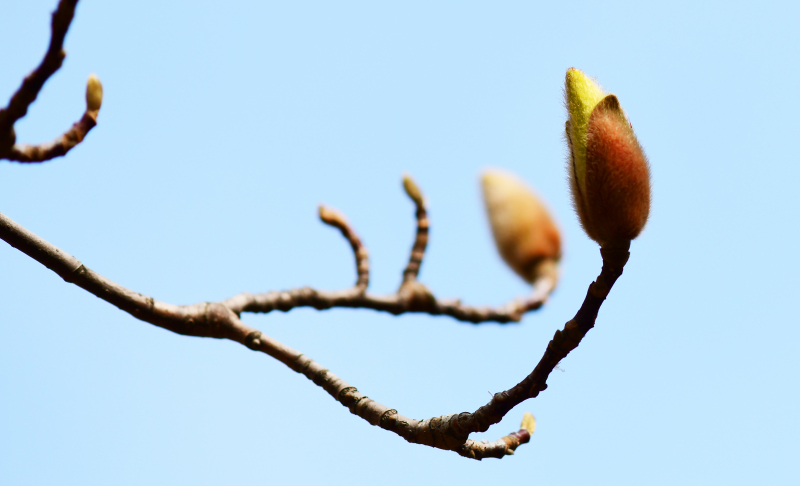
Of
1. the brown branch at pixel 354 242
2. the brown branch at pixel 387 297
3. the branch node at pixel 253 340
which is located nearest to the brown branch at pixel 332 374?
the branch node at pixel 253 340

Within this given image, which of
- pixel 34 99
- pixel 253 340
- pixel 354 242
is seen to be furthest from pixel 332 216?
pixel 34 99

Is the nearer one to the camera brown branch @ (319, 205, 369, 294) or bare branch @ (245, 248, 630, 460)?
bare branch @ (245, 248, 630, 460)

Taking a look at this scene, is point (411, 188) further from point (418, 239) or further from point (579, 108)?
point (579, 108)

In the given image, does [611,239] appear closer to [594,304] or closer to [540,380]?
[594,304]

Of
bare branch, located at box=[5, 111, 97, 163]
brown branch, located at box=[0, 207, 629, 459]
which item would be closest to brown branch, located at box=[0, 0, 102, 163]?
bare branch, located at box=[5, 111, 97, 163]

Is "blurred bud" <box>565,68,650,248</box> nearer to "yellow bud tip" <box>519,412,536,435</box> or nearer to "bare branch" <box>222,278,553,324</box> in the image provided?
"yellow bud tip" <box>519,412,536,435</box>

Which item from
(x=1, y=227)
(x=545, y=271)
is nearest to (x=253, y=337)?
(x=1, y=227)

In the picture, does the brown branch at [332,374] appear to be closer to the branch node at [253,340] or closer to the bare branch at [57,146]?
the branch node at [253,340]

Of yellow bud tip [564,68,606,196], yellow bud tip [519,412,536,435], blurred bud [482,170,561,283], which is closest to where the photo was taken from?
yellow bud tip [564,68,606,196]
